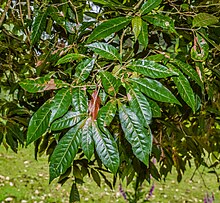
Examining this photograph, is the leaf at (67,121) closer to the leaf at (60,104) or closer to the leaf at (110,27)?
the leaf at (60,104)

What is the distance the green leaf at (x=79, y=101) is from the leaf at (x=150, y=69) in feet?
0.28

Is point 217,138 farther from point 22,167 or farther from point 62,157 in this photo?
point 22,167

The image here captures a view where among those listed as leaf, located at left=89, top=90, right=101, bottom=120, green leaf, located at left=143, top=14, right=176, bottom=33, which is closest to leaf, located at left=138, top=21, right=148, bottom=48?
green leaf, located at left=143, top=14, right=176, bottom=33

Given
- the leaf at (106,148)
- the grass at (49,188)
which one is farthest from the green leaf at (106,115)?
the grass at (49,188)

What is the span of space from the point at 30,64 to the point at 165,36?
513mm

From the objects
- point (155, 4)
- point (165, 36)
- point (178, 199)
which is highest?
point (165, 36)

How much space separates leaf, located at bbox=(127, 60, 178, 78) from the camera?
59 cm

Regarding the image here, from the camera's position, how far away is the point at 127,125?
1.90 feet

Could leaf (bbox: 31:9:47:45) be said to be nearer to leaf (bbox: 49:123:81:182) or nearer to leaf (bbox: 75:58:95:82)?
leaf (bbox: 75:58:95:82)

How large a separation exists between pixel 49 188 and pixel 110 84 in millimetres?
3442

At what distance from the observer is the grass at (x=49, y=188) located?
3.60m

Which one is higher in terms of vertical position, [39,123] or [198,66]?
[198,66]

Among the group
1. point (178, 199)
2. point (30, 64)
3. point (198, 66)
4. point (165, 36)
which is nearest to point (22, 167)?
point (178, 199)

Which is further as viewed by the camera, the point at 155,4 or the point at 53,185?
the point at 53,185
